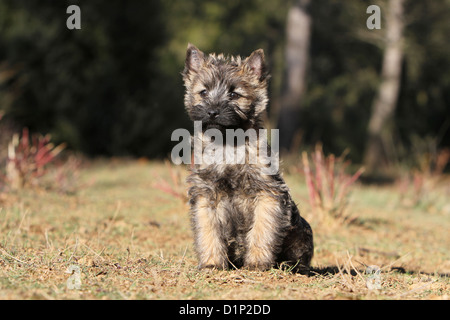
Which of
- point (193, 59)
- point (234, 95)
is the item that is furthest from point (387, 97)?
point (234, 95)

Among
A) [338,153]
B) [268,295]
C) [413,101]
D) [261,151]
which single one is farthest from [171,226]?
[413,101]

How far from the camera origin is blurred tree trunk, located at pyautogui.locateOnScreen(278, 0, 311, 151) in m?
17.0

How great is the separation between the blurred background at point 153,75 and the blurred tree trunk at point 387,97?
4cm

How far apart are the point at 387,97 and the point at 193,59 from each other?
52.5 feet

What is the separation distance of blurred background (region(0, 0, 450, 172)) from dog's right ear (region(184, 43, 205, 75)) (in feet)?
18.0

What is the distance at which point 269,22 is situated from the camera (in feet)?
91.2

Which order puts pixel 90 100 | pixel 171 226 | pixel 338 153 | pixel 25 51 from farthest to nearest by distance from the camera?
pixel 338 153
pixel 90 100
pixel 25 51
pixel 171 226

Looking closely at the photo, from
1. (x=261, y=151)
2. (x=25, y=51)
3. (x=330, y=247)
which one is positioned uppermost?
(x=25, y=51)

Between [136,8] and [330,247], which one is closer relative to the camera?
[330,247]

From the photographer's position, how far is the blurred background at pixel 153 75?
49.5ft

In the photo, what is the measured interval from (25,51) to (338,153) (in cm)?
1413

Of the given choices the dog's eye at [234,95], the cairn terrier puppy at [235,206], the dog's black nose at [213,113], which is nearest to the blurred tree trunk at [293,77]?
the dog's eye at [234,95]
